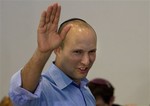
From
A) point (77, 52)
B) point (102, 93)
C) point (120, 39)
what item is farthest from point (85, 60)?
point (120, 39)

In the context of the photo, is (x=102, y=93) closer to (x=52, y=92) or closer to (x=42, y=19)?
(x=52, y=92)

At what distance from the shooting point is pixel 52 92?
1276mm

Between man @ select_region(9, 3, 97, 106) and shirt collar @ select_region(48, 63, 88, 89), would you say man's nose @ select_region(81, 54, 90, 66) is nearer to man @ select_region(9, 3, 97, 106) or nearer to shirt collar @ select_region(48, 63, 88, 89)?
man @ select_region(9, 3, 97, 106)

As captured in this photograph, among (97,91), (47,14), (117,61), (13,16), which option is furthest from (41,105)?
(13,16)

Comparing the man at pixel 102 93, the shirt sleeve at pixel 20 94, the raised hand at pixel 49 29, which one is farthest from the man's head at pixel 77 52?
the man at pixel 102 93

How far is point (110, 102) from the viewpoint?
2293 mm

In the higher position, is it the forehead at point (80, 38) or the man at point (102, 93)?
the forehead at point (80, 38)

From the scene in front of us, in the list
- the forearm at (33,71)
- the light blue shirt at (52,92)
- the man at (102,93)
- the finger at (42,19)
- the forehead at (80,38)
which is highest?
the finger at (42,19)

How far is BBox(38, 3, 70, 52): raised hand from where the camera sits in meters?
1.10

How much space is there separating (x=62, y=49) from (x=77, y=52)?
0.08 meters

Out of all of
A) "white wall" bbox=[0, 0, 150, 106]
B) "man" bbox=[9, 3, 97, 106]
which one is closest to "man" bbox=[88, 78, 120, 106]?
"white wall" bbox=[0, 0, 150, 106]

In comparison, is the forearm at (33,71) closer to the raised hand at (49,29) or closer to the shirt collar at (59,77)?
the raised hand at (49,29)

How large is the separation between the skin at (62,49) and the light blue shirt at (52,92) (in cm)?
2

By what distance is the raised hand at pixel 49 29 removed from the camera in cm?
110
